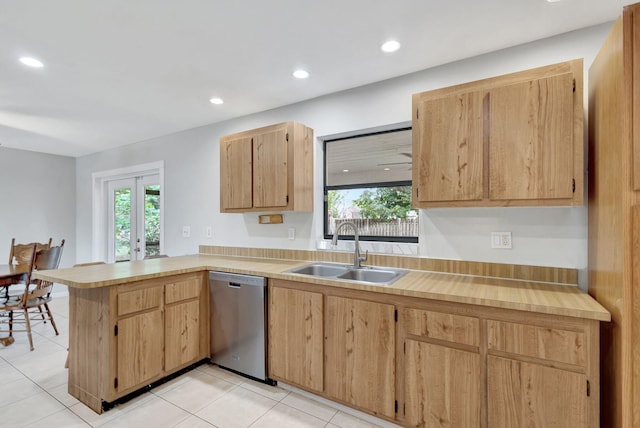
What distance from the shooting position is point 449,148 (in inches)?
74.7

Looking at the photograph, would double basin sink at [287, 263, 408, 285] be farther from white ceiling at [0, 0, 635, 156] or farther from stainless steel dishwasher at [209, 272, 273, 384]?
white ceiling at [0, 0, 635, 156]

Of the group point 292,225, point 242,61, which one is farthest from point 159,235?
point 242,61

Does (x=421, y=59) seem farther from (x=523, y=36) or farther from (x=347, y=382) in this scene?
(x=347, y=382)

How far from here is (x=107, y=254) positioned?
5.02m

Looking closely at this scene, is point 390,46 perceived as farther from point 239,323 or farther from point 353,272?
point 239,323

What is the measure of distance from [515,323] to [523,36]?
176 cm

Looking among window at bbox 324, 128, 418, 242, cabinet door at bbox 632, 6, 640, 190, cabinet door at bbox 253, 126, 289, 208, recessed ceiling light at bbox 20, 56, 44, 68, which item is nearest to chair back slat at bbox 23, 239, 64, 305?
recessed ceiling light at bbox 20, 56, 44, 68

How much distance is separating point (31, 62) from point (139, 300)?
1.91 metres

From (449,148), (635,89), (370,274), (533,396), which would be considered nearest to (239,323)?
(370,274)

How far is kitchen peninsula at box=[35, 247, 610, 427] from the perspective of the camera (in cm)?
140

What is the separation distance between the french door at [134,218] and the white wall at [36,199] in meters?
0.90

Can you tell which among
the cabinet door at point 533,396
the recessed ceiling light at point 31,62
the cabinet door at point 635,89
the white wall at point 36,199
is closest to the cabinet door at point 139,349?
the recessed ceiling light at point 31,62

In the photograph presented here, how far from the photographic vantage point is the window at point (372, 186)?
2492mm

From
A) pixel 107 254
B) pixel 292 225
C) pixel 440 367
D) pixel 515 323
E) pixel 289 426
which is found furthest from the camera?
pixel 107 254
